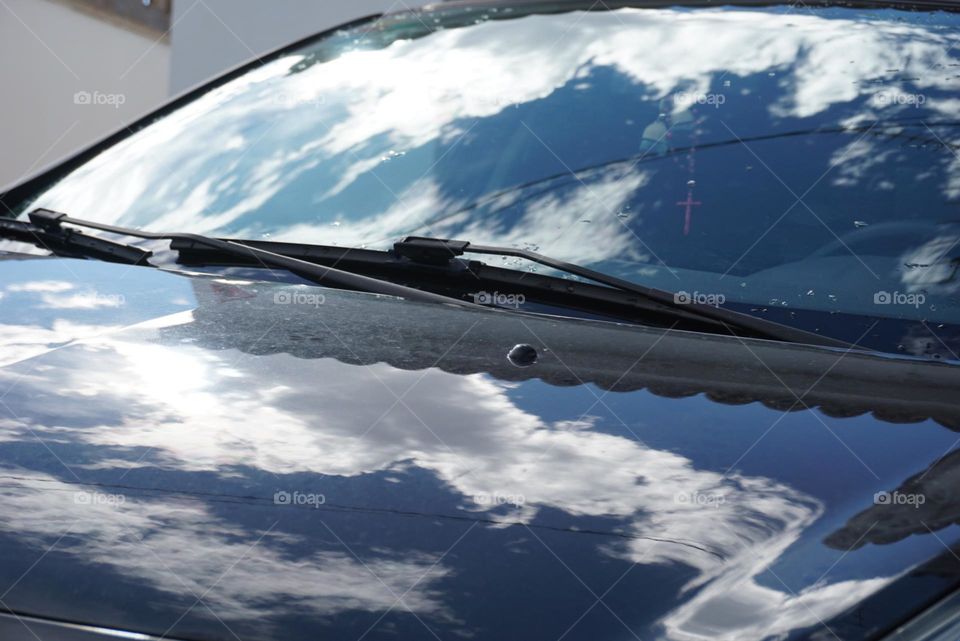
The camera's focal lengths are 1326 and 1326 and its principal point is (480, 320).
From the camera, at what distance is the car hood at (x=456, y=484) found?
1.02m

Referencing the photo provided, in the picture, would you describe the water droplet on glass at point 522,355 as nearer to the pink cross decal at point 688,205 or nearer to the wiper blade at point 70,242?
the pink cross decal at point 688,205

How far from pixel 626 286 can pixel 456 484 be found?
0.77 metres

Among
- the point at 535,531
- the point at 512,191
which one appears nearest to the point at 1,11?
the point at 512,191

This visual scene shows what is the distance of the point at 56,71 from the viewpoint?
32.5ft

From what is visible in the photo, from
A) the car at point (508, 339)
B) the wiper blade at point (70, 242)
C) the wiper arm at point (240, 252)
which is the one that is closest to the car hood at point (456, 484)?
the car at point (508, 339)

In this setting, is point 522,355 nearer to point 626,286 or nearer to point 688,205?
point 626,286

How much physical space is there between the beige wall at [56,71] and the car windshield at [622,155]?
743 centimetres

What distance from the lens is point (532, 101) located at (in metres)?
2.34

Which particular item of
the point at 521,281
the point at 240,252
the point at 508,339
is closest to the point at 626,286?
the point at 521,281

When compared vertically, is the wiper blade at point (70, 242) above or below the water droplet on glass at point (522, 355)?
above

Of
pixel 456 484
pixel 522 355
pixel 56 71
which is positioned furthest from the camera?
pixel 56 71

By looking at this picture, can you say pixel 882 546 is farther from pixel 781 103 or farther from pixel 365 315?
pixel 781 103

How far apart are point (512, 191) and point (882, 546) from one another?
1156mm

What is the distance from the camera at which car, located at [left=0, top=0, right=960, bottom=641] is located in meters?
1.05
